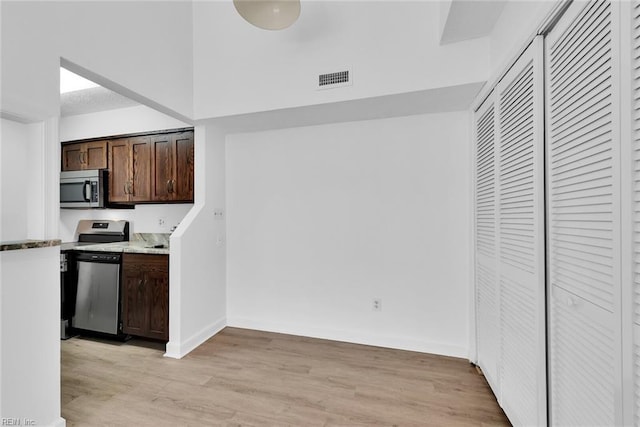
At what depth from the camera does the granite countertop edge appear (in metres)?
1.43

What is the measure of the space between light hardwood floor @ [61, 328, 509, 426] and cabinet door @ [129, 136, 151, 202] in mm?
1614

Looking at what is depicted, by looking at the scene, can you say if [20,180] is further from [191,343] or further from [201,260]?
[191,343]

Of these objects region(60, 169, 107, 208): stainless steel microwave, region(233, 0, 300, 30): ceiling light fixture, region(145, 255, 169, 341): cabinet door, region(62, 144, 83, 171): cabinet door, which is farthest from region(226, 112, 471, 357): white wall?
region(62, 144, 83, 171): cabinet door

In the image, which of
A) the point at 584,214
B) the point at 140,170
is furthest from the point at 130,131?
the point at 584,214

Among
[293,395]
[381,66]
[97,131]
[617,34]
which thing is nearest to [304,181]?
[381,66]

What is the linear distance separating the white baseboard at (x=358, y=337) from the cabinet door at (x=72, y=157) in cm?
280

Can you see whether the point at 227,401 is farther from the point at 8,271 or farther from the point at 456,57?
the point at 456,57

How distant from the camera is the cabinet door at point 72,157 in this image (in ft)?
12.0

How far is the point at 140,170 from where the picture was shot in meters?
3.34

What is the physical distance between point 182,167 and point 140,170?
0.60 meters

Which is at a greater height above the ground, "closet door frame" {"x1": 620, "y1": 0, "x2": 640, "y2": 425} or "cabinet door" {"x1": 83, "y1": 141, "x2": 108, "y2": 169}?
"cabinet door" {"x1": 83, "y1": 141, "x2": 108, "y2": 169}

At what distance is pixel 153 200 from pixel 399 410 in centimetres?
318

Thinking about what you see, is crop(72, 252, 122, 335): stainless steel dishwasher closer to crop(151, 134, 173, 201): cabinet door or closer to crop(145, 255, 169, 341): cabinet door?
crop(145, 255, 169, 341): cabinet door

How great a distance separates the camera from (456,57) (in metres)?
2.12
